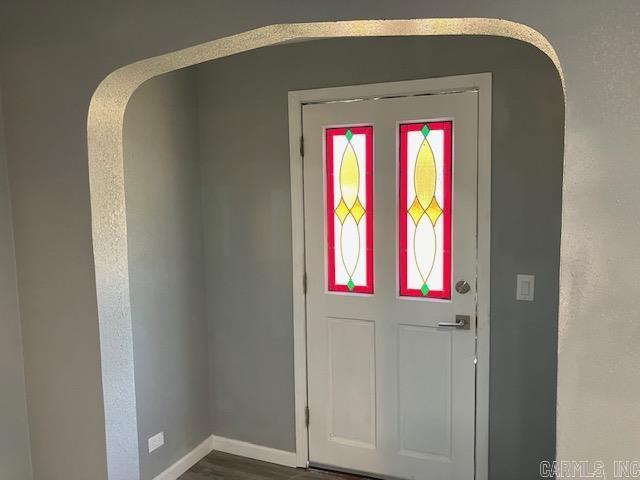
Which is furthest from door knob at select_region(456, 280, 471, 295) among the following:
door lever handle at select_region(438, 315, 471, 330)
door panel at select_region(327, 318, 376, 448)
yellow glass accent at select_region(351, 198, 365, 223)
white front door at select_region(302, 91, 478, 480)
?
yellow glass accent at select_region(351, 198, 365, 223)

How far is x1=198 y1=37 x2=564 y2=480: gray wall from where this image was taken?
237 centimetres

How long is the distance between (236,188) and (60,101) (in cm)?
124

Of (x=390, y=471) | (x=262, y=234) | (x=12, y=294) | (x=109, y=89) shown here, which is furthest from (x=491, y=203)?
(x=12, y=294)

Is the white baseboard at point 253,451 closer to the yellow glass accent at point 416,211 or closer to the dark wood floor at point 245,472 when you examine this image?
the dark wood floor at point 245,472

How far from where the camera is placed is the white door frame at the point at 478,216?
2.43m

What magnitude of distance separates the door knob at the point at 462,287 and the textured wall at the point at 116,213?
4.15ft

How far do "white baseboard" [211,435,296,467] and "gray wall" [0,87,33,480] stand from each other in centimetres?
127

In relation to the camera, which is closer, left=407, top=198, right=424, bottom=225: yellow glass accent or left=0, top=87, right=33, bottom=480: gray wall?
left=0, top=87, right=33, bottom=480: gray wall

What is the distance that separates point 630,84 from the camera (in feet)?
3.84

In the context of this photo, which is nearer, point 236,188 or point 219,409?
point 236,188

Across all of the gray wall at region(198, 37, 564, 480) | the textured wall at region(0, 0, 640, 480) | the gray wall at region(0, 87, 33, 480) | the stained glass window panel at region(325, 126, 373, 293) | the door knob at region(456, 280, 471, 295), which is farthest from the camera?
the stained glass window panel at region(325, 126, 373, 293)

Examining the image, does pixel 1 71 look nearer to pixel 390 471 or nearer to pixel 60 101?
pixel 60 101

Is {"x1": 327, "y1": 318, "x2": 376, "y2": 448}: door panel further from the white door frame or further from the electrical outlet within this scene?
the electrical outlet

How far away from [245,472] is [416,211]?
1732 mm
